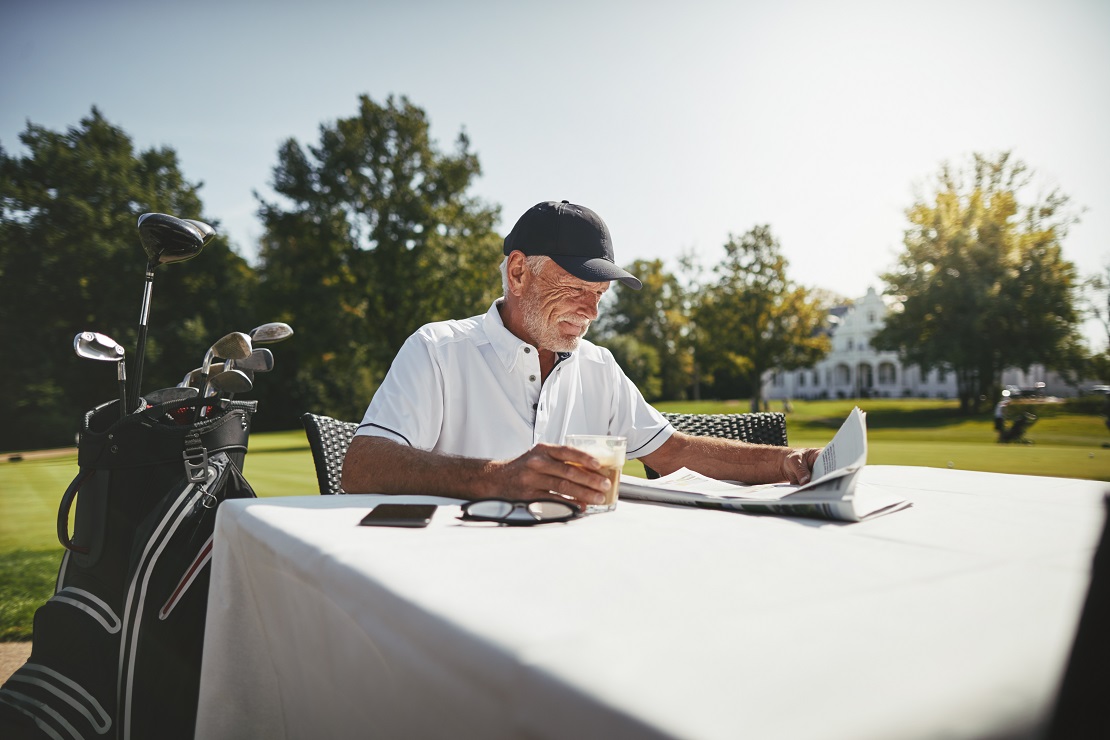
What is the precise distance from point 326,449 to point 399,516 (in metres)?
1.25

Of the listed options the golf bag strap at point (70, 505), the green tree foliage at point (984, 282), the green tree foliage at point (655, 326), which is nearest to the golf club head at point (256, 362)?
the golf bag strap at point (70, 505)

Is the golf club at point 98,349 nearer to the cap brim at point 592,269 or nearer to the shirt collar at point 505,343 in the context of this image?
the shirt collar at point 505,343

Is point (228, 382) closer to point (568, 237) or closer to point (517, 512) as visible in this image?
point (568, 237)

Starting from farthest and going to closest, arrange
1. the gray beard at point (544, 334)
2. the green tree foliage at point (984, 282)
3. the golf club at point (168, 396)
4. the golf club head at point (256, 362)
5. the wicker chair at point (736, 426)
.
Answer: the green tree foliage at point (984, 282), the wicker chair at point (736, 426), the golf club head at point (256, 362), the gray beard at point (544, 334), the golf club at point (168, 396)

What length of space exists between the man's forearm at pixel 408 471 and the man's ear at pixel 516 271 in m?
0.88

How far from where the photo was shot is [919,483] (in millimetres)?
1498

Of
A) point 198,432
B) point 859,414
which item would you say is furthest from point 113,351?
point 859,414

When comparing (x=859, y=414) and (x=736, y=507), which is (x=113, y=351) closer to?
Result: (x=736, y=507)

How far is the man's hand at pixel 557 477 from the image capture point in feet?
3.75

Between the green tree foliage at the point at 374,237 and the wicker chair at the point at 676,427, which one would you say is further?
the green tree foliage at the point at 374,237

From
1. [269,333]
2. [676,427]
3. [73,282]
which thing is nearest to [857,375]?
[73,282]

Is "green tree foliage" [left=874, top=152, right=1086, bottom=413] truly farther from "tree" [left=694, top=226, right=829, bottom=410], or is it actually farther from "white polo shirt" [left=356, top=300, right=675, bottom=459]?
"white polo shirt" [left=356, top=300, right=675, bottom=459]

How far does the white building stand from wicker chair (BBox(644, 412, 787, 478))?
51.5 m

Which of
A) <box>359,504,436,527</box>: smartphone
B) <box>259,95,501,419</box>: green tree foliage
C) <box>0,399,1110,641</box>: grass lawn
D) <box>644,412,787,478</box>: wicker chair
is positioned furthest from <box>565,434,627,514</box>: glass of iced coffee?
<box>259,95,501,419</box>: green tree foliage
